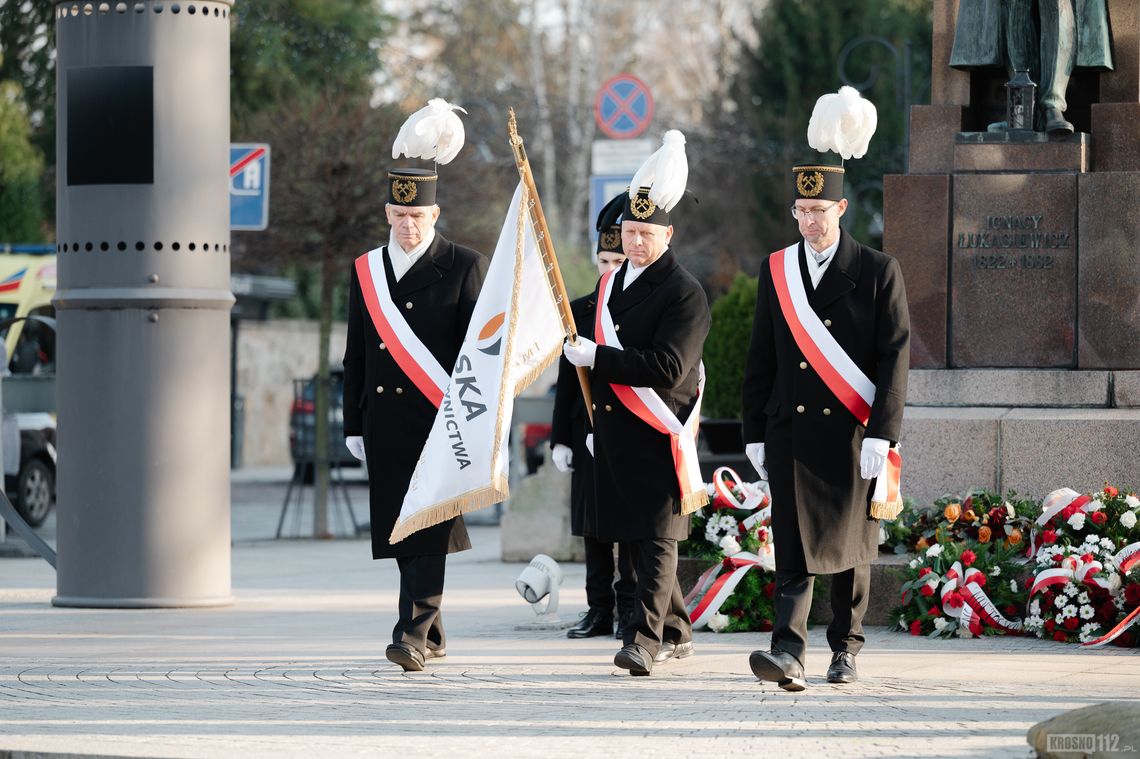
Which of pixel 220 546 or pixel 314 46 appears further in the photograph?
pixel 314 46

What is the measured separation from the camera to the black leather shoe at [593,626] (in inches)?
373

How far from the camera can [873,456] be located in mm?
7477

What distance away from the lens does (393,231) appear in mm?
8531

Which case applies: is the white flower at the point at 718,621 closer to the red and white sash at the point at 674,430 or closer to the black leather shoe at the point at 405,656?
the red and white sash at the point at 674,430

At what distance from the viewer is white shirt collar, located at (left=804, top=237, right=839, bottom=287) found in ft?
25.7

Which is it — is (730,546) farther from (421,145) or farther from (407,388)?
(421,145)

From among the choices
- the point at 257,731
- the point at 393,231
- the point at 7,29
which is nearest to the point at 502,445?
the point at 393,231

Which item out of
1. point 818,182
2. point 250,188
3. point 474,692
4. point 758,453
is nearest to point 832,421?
point 758,453

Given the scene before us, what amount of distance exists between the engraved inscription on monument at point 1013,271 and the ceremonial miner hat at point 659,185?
251 cm

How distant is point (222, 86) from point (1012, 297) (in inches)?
165

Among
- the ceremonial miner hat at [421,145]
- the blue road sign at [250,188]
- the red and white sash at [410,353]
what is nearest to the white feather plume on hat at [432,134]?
the ceremonial miner hat at [421,145]

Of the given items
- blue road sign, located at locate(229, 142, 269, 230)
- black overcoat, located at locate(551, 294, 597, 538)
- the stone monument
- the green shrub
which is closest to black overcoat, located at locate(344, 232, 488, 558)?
black overcoat, located at locate(551, 294, 597, 538)

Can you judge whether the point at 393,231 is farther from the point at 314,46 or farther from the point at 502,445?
the point at 314,46

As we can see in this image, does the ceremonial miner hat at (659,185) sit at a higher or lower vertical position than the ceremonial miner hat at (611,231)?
higher
